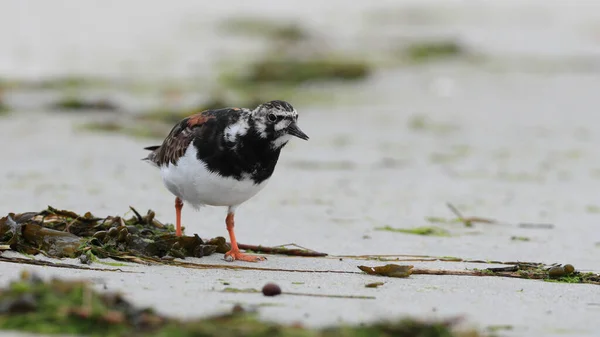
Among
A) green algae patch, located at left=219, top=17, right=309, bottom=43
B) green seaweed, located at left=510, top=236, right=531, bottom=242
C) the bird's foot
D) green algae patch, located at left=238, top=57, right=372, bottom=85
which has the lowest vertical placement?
the bird's foot

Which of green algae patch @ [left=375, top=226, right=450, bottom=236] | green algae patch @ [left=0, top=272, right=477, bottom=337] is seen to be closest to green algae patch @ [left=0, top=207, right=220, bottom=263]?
green algae patch @ [left=0, top=272, right=477, bottom=337]

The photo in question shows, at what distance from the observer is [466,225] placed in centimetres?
571

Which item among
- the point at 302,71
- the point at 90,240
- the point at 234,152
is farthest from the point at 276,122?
the point at 302,71

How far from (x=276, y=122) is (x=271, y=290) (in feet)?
4.12

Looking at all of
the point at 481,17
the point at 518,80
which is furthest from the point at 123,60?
the point at 481,17

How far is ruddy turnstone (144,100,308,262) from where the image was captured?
4410mm

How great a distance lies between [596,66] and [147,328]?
36.0 feet

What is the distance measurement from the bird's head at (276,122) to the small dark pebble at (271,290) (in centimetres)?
116

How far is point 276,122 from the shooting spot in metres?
4.46

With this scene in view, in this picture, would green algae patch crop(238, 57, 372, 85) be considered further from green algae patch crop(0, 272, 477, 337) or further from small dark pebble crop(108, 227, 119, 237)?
green algae patch crop(0, 272, 477, 337)

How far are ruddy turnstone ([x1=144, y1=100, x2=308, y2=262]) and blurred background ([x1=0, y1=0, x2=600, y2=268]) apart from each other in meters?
0.68

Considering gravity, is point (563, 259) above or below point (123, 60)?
below

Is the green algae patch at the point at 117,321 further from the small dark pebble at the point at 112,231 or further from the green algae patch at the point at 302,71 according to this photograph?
the green algae patch at the point at 302,71

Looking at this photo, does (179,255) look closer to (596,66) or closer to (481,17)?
(596,66)
